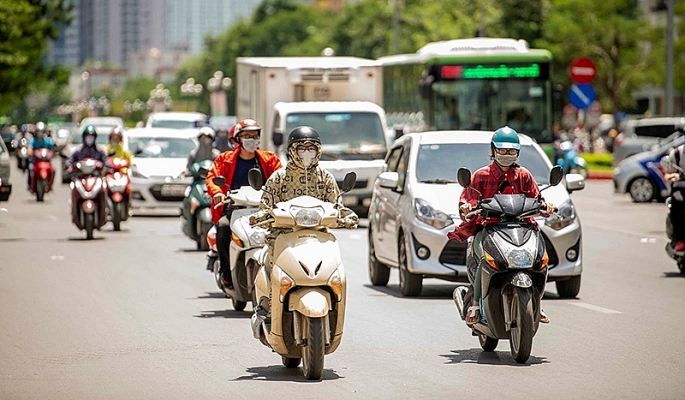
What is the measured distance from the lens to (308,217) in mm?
9297

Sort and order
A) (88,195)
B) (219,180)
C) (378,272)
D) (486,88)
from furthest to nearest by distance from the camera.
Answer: (486,88), (88,195), (378,272), (219,180)

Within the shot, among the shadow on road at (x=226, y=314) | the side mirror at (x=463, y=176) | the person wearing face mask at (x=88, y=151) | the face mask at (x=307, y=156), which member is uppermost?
the face mask at (x=307, y=156)

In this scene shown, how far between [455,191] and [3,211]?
1799cm

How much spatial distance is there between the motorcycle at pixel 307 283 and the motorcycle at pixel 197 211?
34.5ft

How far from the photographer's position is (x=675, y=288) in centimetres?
1612

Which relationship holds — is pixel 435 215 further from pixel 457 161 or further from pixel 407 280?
pixel 457 161

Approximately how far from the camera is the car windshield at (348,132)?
90.5 feet

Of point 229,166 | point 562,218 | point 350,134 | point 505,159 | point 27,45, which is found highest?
point 27,45

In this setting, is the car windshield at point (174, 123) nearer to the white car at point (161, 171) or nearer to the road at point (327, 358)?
the white car at point (161, 171)

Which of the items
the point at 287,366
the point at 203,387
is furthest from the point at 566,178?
the point at 203,387

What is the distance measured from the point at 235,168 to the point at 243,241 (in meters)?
0.86

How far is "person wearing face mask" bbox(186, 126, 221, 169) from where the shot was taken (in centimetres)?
2147

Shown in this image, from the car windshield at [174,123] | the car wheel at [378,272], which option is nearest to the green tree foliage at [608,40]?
the car windshield at [174,123]

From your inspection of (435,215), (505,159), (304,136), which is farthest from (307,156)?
(435,215)
